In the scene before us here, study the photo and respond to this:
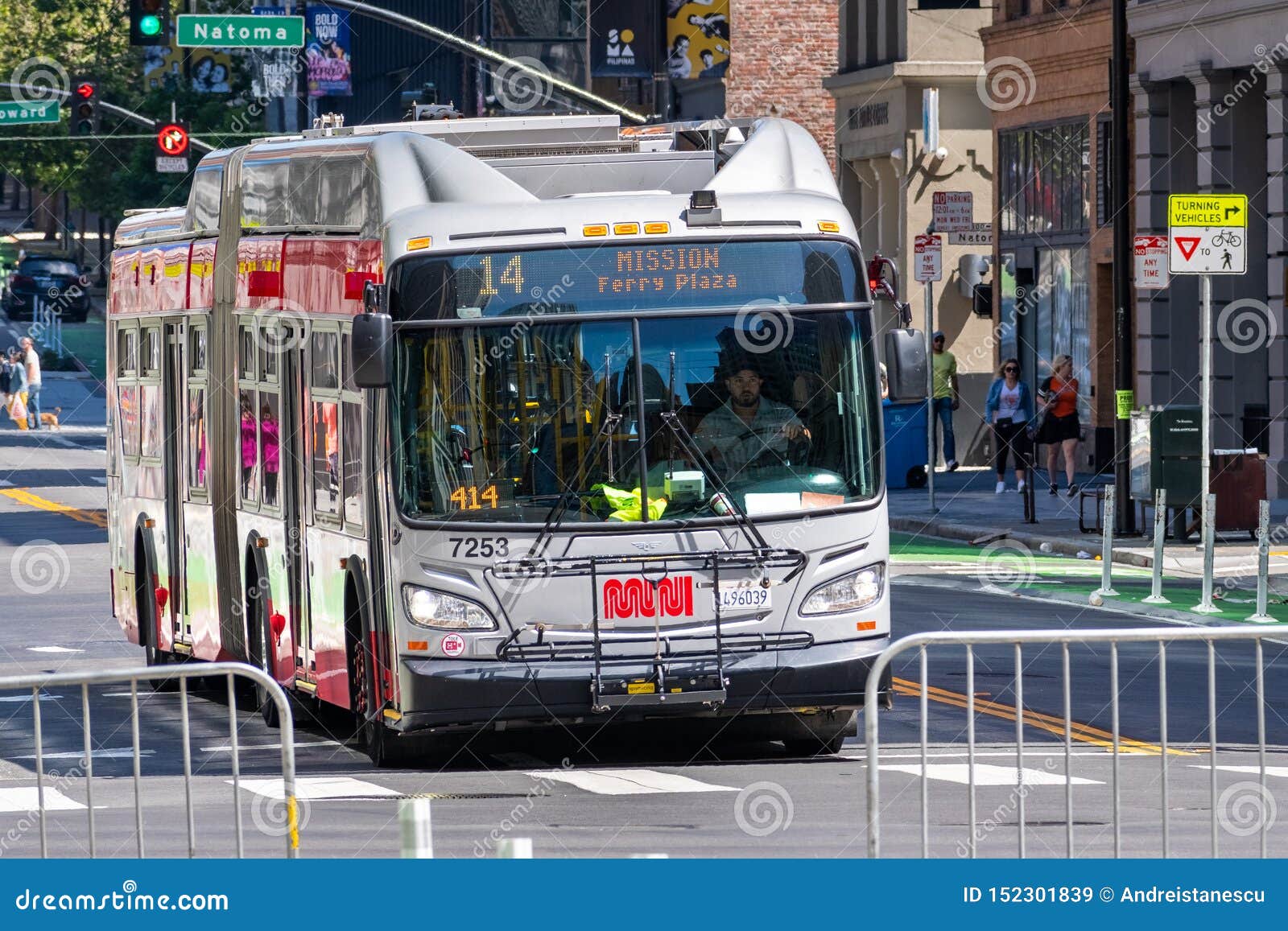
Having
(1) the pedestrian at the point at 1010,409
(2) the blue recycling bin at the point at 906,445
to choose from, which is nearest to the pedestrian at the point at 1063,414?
(1) the pedestrian at the point at 1010,409

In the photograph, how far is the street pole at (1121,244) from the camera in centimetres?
2567

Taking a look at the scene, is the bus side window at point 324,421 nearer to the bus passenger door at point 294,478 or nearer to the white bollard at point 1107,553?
the bus passenger door at point 294,478

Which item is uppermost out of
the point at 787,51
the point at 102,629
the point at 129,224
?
the point at 787,51

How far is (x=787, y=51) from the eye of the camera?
51.2 meters

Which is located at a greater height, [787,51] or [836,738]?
[787,51]

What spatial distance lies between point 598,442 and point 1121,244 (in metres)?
14.6

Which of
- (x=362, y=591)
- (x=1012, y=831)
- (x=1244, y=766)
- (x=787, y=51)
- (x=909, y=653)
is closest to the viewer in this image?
(x=1012, y=831)

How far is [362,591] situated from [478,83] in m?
53.1

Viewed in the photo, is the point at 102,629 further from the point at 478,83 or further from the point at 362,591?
the point at 478,83

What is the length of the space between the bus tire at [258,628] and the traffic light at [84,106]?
3121 centimetres

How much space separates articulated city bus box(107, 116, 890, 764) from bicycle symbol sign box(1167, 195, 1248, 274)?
7778 mm

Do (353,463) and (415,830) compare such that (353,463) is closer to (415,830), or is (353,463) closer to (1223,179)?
(415,830)

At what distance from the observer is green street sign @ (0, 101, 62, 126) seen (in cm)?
4684
